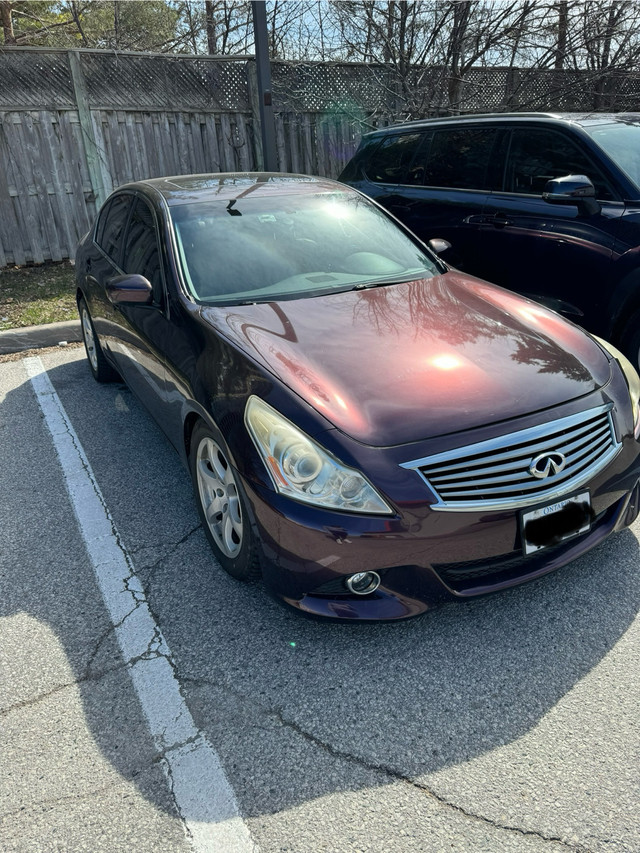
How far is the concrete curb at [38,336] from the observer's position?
20.8ft

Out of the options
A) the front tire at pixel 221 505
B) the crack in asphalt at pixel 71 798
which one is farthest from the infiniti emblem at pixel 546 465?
the crack in asphalt at pixel 71 798

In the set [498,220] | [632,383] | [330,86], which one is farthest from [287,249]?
[330,86]

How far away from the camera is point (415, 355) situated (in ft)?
9.00

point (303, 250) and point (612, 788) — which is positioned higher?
point (303, 250)

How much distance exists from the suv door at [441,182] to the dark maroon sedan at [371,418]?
177 centimetres

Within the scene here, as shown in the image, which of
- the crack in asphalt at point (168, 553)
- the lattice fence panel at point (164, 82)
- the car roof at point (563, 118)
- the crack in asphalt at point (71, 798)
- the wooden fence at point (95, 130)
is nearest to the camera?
the crack in asphalt at point (71, 798)

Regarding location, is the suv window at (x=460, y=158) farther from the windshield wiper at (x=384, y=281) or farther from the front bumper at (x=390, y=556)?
the front bumper at (x=390, y=556)

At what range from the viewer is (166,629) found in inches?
105

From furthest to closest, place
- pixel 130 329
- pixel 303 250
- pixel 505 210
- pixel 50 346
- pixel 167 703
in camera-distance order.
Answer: pixel 50 346 → pixel 505 210 → pixel 130 329 → pixel 303 250 → pixel 167 703

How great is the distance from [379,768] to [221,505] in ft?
4.08

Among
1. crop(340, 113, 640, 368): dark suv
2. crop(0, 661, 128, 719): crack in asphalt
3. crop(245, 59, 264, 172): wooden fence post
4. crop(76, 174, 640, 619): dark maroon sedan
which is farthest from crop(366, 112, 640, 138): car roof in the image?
crop(245, 59, 264, 172): wooden fence post

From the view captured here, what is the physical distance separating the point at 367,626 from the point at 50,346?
5147 mm

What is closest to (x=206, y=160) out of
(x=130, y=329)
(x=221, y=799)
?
(x=130, y=329)

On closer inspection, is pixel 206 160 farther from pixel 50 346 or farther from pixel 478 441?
pixel 478 441
